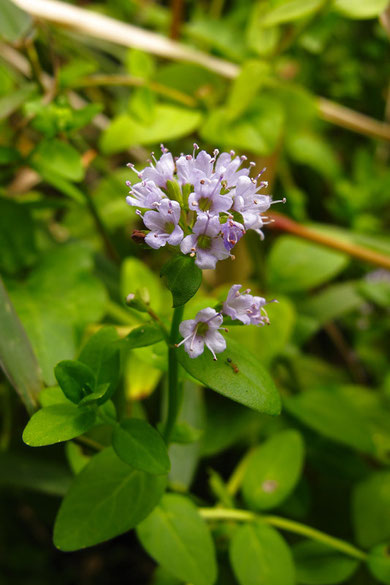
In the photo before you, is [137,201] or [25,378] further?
[25,378]

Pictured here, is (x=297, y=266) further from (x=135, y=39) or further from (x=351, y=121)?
(x=135, y=39)

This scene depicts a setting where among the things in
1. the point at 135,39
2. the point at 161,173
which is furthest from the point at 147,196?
the point at 135,39

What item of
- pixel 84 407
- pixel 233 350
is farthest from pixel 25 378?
pixel 233 350

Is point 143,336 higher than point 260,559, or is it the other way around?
point 143,336

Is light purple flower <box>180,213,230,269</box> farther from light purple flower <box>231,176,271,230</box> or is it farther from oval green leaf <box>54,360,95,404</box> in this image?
oval green leaf <box>54,360,95,404</box>

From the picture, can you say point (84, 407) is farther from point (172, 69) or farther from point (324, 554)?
point (172, 69)

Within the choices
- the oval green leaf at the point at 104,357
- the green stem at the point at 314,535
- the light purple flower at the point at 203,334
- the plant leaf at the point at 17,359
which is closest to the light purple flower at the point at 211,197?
the light purple flower at the point at 203,334
